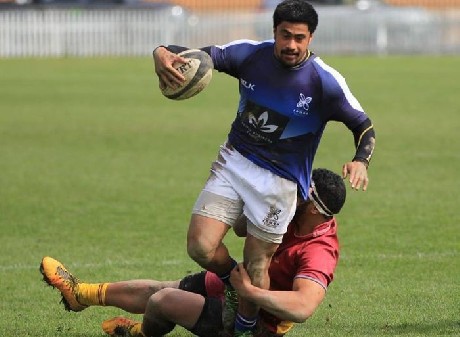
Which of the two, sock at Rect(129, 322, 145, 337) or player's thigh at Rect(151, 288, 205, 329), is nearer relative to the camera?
player's thigh at Rect(151, 288, 205, 329)

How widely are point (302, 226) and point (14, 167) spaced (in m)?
9.70

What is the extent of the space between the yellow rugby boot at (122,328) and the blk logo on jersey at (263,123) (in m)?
1.51

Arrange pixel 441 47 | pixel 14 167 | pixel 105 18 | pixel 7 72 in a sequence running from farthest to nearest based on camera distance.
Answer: pixel 441 47 < pixel 105 18 < pixel 7 72 < pixel 14 167

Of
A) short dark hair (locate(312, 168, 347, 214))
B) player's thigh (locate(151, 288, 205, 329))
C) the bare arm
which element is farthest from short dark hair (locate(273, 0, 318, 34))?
player's thigh (locate(151, 288, 205, 329))

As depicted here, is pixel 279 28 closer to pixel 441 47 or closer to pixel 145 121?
pixel 145 121

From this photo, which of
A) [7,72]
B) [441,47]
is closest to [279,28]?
[7,72]

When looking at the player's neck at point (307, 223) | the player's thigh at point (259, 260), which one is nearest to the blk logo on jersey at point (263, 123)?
the player's neck at point (307, 223)

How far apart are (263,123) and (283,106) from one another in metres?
0.18

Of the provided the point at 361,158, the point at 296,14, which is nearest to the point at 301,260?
the point at 361,158

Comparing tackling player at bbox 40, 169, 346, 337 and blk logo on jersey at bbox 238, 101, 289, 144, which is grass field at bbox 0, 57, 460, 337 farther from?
blk logo on jersey at bbox 238, 101, 289, 144

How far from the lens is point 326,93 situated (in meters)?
7.75

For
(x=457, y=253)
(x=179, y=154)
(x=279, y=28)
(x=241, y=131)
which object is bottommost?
(x=179, y=154)

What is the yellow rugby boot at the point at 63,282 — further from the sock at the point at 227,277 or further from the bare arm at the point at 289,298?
the bare arm at the point at 289,298

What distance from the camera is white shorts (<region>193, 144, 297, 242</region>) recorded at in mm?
7738
